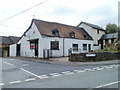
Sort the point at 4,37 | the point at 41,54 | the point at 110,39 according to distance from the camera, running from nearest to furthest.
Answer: the point at 41,54 → the point at 110,39 → the point at 4,37

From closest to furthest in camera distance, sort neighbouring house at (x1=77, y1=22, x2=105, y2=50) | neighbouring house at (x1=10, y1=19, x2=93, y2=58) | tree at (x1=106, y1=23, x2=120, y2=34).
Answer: neighbouring house at (x1=10, y1=19, x2=93, y2=58) → neighbouring house at (x1=77, y1=22, x2=105, y2=50) → tree at (x1=106, y1=23, x2=120, y2=34)

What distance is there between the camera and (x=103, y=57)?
67.3 feet

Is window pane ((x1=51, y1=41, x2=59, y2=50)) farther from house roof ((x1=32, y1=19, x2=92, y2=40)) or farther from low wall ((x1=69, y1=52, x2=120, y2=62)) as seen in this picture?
low wall ((x1=69, y1=52, x2=120, y2=62))

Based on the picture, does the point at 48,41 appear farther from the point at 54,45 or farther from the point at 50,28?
the point at 50,28

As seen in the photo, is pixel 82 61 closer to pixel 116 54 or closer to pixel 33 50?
pixel 116 54

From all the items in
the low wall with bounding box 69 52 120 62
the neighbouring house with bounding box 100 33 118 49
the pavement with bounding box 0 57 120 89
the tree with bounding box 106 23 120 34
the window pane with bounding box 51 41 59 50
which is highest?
the tree with bounding box 106 23 120 34

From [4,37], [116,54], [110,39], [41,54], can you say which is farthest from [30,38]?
[4,37]

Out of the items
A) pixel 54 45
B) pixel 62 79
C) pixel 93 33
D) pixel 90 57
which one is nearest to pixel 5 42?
pixel 54 45

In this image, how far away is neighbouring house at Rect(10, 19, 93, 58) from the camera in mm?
26453

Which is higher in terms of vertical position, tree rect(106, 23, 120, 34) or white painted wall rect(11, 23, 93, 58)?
tree rect(106, 23, 120, 34)

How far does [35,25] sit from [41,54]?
543 cm

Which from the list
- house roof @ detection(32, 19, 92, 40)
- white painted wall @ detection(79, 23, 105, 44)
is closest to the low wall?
house roof @ detection(32, 19, 92, 40)

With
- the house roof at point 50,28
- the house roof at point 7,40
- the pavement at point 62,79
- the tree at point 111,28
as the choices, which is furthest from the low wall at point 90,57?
the house roof at point 7,40

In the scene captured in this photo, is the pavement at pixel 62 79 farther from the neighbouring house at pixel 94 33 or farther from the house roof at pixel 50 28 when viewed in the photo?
the neighbouring house at pixel 94 33
